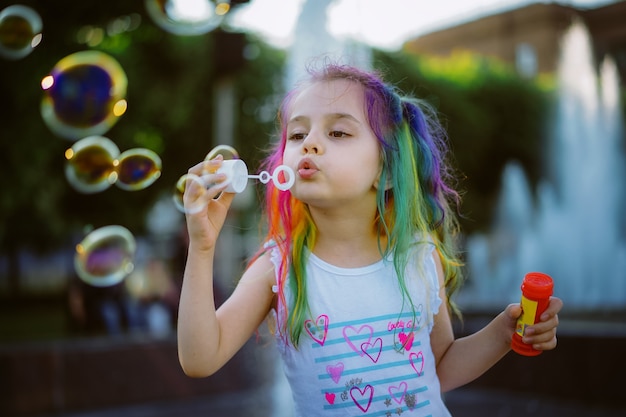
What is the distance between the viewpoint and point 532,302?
164cm

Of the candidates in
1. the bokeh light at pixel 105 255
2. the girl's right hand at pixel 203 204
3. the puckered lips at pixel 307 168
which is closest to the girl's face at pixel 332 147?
the puckered lips at pixel 307 168

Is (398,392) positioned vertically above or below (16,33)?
below

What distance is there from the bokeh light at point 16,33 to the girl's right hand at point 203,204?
6.58 ft

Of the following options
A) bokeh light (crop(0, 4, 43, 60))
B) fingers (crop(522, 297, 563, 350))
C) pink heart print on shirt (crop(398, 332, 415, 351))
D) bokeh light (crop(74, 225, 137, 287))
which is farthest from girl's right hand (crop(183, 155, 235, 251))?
bokeh light (crop(0, 4, 43, 60))

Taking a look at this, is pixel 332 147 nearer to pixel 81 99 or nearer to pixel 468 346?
pixel 468 346

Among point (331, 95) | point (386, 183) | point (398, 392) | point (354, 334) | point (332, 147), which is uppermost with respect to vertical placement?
point (331, 95)

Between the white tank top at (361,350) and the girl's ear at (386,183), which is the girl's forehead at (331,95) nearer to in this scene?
the girl's ear at (386,183)

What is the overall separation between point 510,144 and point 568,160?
29.9 feet

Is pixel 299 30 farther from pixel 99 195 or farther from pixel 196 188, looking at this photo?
pixel 196 188

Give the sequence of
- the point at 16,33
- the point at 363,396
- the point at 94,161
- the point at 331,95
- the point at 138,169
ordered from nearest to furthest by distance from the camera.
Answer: the point at 363,396 → the point at 331,95 → the point at 138,169 → the point at 94,161 → the point at 16,33

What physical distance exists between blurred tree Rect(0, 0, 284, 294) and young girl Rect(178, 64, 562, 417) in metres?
7.64

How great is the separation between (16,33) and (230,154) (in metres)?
1.81

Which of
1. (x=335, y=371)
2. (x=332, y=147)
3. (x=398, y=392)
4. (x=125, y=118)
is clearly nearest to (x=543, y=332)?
(x=398, y=392)

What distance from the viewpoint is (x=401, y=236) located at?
1.75 m
